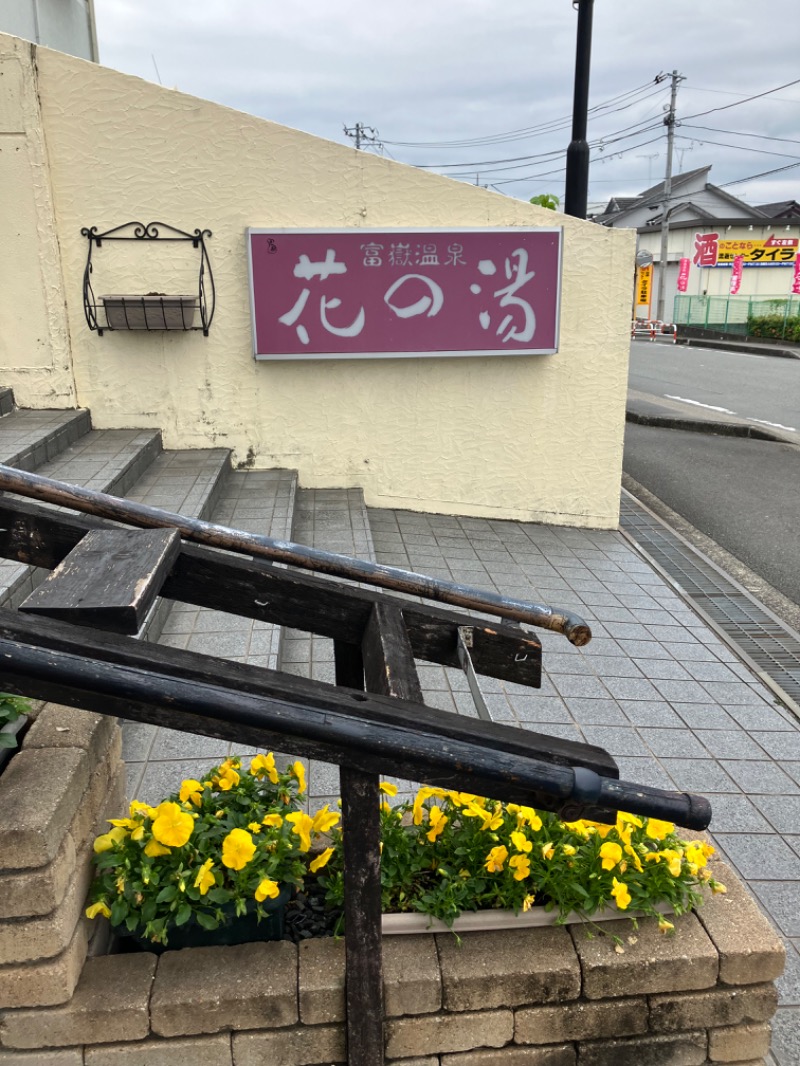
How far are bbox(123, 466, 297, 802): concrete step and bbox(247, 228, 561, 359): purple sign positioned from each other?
3.69ft

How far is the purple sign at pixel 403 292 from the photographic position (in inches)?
258

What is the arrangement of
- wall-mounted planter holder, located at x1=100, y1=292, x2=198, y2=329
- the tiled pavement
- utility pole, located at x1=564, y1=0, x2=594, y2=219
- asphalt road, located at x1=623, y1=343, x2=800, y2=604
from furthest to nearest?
asphalt road, located at x1=623, y1=343, x2=800, y2=604
utility pole, located at x1=564, y1=0, x2=594, y2=219
wall-mounted planter holder, located at x1=100, y1=292, x2=198, y2=329
the tiled pavement

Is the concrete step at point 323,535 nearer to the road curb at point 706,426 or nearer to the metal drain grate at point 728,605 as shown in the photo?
the metal drain grate at point 728,605

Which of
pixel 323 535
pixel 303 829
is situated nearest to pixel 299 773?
pixel 303 829

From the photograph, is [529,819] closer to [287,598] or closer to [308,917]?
[308,917]

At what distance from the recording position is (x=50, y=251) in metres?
6.42

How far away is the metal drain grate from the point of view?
206 inches

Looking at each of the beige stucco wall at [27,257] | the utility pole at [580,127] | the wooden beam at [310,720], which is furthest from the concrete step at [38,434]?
the utility pole at [580,127]

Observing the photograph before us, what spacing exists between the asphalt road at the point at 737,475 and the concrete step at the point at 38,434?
553 centimetres

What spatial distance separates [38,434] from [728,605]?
504 centimetres

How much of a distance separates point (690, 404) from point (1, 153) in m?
12.3

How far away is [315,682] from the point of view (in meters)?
1.60

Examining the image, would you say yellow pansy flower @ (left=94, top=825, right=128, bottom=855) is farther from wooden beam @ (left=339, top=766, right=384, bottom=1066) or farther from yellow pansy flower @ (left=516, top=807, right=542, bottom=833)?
yellow pansy flower @ (left=516, top=807, right=542, bottom=833)

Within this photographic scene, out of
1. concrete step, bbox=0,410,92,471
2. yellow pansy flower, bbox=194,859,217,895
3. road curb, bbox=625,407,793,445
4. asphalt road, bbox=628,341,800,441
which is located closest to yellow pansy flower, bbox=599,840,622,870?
yellow pansy flower, bbox=194,859,217,895
